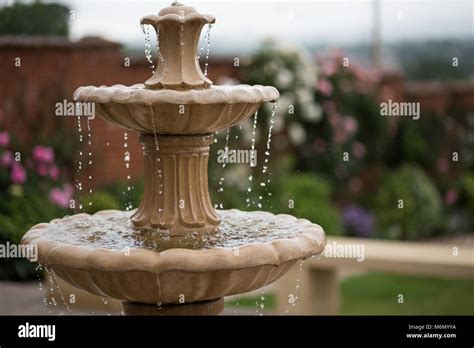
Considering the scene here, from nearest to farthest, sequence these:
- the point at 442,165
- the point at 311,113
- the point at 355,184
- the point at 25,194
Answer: the point at 25,194 < the point at 311,113 < the point at 355,184 < the point at 442,165

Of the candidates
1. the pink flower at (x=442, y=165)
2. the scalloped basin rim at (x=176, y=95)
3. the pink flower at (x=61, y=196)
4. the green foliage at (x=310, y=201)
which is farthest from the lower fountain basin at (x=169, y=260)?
the pink flower at (x=442, y=165)

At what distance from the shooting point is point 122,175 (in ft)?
33.2

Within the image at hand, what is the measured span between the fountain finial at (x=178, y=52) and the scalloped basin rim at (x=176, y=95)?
0.19 metres

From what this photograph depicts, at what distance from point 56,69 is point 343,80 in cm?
409

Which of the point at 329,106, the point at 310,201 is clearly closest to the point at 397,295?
the point at 310,201

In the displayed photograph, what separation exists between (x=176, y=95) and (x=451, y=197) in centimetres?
928

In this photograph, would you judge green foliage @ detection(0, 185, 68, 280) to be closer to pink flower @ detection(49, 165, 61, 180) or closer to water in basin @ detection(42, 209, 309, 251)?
pink flower @ detection(49, 165, 61, 180)

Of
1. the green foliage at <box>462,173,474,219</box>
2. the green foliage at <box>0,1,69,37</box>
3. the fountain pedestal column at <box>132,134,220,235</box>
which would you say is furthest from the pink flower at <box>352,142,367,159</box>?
the fountain pedestal column at <box>132,134,220,235</box>

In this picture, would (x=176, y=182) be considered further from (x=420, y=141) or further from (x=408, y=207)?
(x=420, y=141)

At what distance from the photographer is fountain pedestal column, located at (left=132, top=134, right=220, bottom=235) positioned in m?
4.38

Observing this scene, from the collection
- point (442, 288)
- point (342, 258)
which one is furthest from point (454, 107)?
point (342, 258)

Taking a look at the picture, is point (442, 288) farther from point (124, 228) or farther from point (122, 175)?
point (124, 228)

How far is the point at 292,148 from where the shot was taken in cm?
1182
